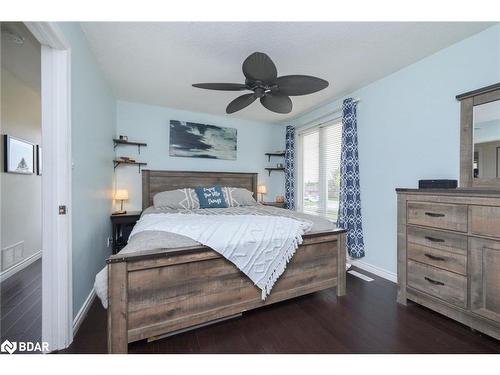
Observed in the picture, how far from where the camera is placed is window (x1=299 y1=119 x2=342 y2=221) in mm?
3439

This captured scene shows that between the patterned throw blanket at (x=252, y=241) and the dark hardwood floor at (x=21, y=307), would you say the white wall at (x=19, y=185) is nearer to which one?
the dark hardwood floor at (x=21, y=307)

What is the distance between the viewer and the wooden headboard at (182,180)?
3508mm

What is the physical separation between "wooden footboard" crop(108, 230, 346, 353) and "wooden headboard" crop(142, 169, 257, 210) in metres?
2.35

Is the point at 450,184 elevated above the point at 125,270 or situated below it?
above

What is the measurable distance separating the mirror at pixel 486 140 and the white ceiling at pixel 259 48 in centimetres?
68

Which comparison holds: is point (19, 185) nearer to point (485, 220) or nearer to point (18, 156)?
point (18, 156)

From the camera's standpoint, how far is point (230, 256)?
62.6 inches

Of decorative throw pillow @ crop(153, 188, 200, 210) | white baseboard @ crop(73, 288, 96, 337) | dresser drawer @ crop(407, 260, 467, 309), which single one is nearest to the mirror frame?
dresser drawer @ crop(407, 260, 467, 309)

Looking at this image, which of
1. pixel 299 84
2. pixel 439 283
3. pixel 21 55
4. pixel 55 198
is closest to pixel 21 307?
pixel 55 198

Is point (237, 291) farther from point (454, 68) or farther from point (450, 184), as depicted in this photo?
point (454, 68)

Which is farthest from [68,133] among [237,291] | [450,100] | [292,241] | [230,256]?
[450,100]

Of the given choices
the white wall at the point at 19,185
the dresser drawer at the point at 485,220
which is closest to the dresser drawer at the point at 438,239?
the dresser drawer at the point at 485,220

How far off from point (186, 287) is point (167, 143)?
2.82 metres
